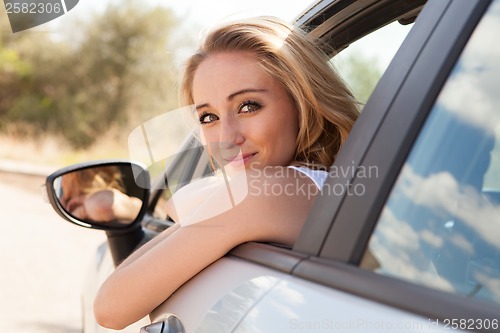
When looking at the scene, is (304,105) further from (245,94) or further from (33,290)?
(33,290)

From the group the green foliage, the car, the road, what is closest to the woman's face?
the car

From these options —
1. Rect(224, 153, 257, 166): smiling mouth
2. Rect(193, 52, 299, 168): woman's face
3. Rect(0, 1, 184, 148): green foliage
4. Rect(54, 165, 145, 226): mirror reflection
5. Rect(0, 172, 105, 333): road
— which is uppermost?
Rect(0, 1, 184, 148): green foliage

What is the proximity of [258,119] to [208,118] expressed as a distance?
164mm

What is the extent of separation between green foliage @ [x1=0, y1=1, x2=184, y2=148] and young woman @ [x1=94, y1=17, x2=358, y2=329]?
28.2 meters

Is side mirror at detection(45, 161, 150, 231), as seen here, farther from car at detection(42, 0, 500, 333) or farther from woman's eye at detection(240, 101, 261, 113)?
car at detection(42, 0, 500, 333)

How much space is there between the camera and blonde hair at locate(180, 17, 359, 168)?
217 centimetres

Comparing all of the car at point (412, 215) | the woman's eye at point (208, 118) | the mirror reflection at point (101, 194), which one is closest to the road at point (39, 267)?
the mirror reflection at point (101, 194)

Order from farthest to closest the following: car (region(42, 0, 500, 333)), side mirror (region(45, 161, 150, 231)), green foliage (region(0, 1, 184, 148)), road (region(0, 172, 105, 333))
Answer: green foliage (region(0, 1, 184, 148)) < road (region(0, 172, 105, 333)) < side mirror (region(45, 161, 150, 231)) < car (region(42, 0, 500, 333))

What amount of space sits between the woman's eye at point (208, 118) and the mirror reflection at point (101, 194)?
2.42 ft

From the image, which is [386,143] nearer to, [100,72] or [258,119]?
[258,119]

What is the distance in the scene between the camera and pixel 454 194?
1190 millimetres

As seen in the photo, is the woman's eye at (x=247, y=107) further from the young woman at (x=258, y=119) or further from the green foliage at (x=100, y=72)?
the green foliage at (x=100, y=72)

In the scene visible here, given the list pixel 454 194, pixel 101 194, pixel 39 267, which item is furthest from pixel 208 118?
pixel 39 267

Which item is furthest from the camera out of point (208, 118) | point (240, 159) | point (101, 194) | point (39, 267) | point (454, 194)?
point (39, 267)
